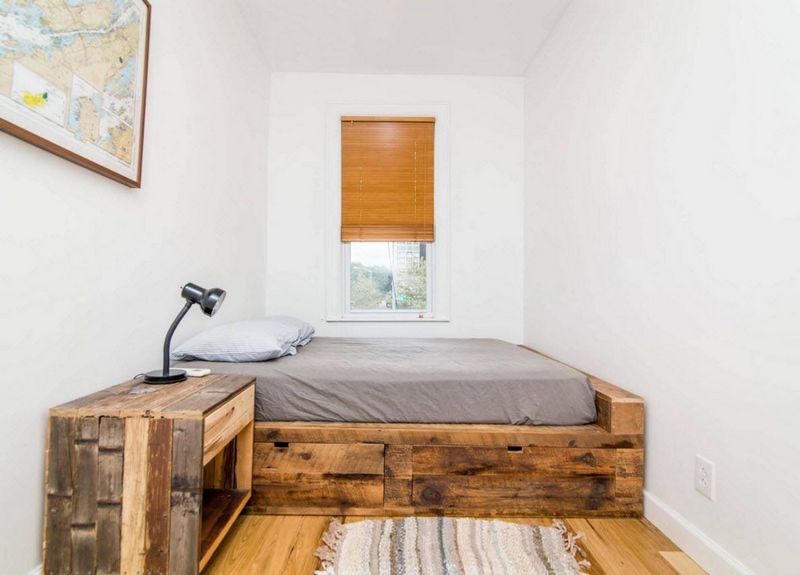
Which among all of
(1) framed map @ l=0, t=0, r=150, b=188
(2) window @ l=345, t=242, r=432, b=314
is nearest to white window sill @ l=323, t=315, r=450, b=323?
(2) window @ l=345, t=242, r=432, b=314

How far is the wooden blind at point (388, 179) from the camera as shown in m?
3.21

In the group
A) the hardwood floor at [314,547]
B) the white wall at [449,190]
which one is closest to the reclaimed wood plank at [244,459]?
the hardwood floor at [314,547]

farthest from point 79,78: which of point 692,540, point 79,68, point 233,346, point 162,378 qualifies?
point 692,540

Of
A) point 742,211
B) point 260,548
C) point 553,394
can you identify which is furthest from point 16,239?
point 742,211

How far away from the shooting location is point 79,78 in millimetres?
1198

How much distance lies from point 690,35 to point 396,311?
2.44 meters

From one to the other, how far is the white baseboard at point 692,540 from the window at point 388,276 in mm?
2041

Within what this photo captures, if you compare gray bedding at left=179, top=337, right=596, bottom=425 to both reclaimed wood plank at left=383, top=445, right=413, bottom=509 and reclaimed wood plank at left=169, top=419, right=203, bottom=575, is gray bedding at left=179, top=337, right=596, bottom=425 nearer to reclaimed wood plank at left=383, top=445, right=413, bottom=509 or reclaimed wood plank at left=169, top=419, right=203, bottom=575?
reclaimed wood plank at left=383, top=445, right=413, bottom=509

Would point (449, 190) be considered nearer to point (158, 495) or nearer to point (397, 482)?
point (397, 482)

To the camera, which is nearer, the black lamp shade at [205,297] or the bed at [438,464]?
the black lamp shade at [205,297]

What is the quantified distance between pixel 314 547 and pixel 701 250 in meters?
1.79

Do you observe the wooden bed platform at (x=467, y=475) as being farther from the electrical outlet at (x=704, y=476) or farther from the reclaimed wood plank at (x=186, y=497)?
the reclaimed wood plank at (x=186, y=497)

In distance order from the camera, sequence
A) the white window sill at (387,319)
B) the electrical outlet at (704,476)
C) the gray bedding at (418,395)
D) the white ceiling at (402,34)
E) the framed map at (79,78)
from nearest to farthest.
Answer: the framed map at (79,78), the electrical outlet at (704,476), the gray bedding at (418,395), the white ceiling at (402,34), the white window sill at (387,319)

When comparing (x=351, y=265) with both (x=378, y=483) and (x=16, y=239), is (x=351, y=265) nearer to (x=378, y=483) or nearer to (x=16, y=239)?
(x=378, y=483)
